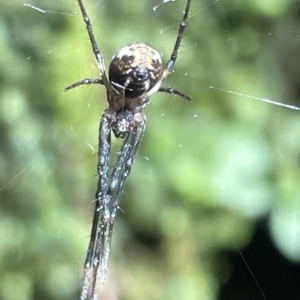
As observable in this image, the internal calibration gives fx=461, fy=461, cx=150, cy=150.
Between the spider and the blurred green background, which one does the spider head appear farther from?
the blurred green background

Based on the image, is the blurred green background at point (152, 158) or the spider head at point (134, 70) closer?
the spider head at point (134, 70)

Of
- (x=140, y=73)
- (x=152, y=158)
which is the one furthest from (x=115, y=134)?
(x=152, y=158)

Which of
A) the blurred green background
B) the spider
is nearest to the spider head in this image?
the spider

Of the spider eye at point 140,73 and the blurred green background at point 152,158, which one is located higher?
the spider eye at point 140,73

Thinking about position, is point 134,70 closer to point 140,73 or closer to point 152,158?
point 140,73

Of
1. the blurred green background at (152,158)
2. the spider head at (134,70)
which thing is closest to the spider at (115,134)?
the spider head at (134,70)

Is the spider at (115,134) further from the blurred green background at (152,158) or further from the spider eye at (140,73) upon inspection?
the blurred green background at (152,158)

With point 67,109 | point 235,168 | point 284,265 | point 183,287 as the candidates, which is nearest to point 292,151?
point 235,168
